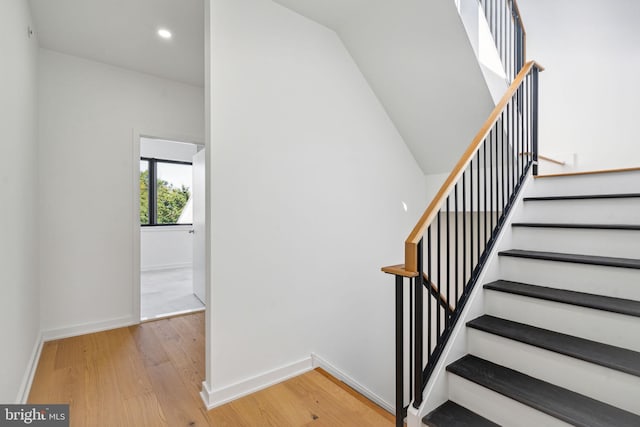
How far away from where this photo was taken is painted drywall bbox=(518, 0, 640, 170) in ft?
11.1

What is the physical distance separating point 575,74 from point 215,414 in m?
5.16

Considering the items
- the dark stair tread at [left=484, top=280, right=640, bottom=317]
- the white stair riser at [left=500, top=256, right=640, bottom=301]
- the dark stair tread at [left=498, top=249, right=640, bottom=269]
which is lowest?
the dark stair tread at [left=484, top=280, right=640, bottom=317]

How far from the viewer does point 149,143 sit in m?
6.39

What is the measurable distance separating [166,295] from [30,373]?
2.28 m

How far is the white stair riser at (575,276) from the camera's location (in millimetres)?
1614

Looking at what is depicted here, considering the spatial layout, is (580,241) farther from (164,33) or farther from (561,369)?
(164,33)

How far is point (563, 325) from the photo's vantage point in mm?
1638

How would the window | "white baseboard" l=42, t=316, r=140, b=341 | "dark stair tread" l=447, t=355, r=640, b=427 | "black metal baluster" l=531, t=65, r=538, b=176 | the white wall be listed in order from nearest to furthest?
"dark stair tread" l=447, t=355, r=640, b=427 < the white wall < "black metal baluster" l=531, t=65, r=538, b=176 < "white baseboard" l=42, t=316, r=140, b=341 < the window

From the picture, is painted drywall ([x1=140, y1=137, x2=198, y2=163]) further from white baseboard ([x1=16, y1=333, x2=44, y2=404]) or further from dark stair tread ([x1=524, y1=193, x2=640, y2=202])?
dark stair tread ([x1=524, y1=193, x2=640, y2=202])

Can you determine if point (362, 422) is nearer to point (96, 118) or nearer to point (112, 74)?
point (96, 118)

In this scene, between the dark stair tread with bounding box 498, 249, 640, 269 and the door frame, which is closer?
the dark stair tread with bounding box 498, 249, 640, 269

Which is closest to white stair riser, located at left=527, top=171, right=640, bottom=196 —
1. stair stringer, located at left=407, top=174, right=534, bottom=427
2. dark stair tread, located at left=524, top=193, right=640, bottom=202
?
dark stair tread, located at left=524, top=193, right=640, bottom=202

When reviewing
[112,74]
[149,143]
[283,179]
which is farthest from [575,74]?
[149,143]

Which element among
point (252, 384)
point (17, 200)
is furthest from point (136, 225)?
point (252, 384)
